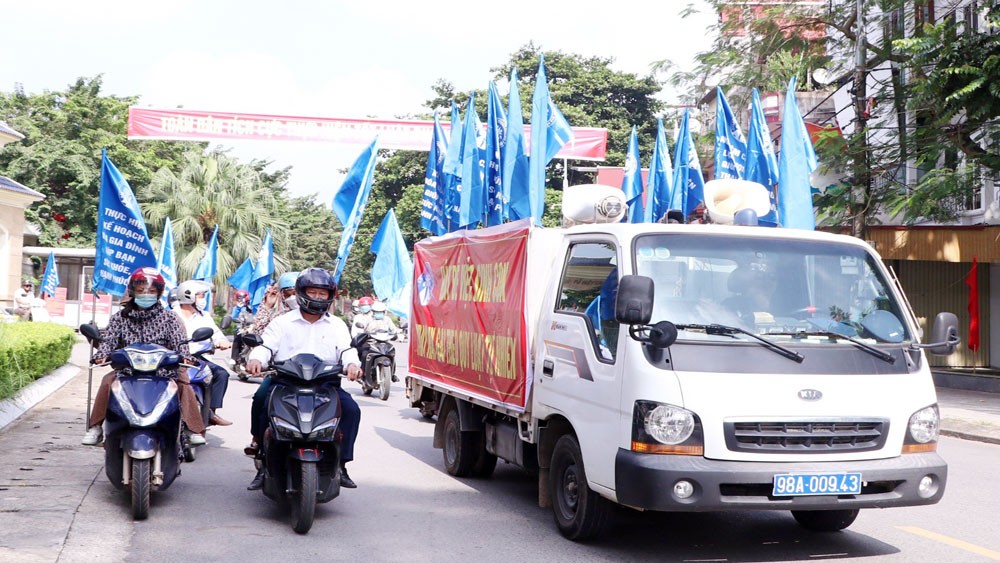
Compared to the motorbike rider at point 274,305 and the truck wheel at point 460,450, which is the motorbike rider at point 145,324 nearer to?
the truck wheel at point 460,450

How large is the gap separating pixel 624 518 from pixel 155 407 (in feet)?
10.7

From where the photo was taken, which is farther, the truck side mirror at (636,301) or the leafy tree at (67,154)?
the leafy tree at (67,154)

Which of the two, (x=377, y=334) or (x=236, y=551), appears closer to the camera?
(x=236, y=551)

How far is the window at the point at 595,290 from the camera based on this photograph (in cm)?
616

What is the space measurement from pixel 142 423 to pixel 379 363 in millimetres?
9306

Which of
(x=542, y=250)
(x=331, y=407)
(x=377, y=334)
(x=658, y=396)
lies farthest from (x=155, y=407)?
(x=377, y=334)

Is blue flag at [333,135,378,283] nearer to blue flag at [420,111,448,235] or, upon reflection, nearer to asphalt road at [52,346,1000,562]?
blue flag at [420,111,448,235]

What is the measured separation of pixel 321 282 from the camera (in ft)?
23.2

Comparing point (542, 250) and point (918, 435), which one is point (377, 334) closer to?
point (542, 250)

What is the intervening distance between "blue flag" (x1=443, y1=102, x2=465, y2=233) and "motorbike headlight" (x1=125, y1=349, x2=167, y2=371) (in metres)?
10.0

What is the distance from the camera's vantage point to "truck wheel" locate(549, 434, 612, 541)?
6.20 meters

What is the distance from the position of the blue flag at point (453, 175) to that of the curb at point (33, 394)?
255 inches

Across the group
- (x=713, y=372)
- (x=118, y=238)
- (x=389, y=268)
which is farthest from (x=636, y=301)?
(x=389, y=268)

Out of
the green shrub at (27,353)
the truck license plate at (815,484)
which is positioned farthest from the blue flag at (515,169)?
the truck license plate at (815,484)
